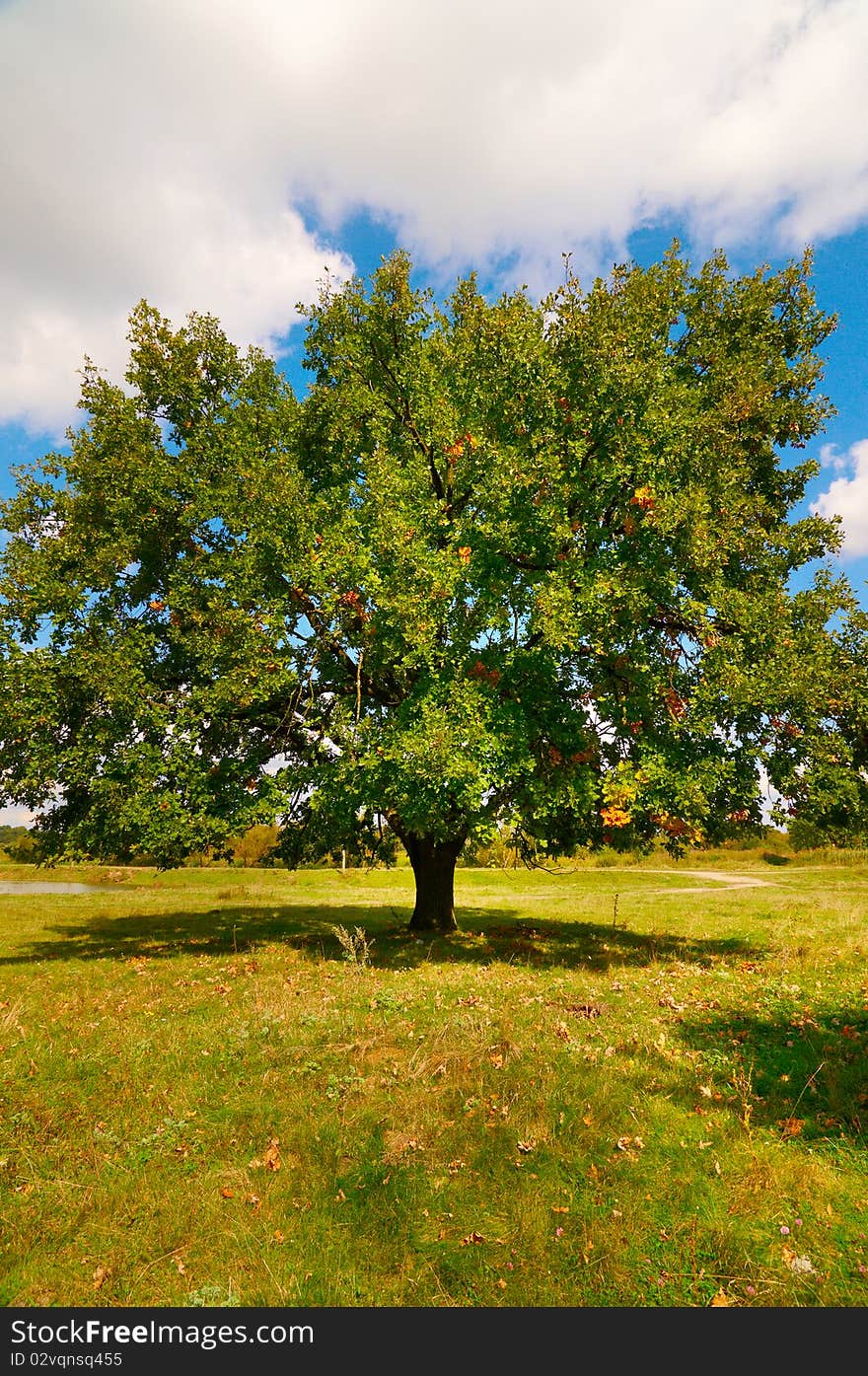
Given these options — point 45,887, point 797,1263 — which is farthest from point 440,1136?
point 45,887

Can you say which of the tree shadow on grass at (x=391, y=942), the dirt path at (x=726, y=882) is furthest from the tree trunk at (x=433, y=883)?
the dirt path at (x=726, y=882)

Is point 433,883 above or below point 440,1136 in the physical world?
above

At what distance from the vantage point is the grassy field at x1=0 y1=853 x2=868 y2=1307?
5.06 metres

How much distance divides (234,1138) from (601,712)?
41.5ft

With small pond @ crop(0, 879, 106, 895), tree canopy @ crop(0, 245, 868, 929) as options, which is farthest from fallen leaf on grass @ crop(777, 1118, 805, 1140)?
small pond @ crop(0, 879, 106, 895)

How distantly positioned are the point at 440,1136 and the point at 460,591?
12.7 metres

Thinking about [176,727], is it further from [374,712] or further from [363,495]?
[363,495]

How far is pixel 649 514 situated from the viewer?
1535 centimetres

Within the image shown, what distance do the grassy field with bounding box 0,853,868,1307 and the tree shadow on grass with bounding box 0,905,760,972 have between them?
1644mm

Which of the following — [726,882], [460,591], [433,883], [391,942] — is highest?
[460,591]

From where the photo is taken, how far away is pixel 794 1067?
28.3ft

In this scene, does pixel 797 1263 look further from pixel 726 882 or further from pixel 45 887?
pixel 45 887

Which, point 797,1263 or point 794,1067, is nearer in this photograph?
point 797,1263

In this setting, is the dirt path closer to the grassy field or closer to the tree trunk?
the tree trunk
